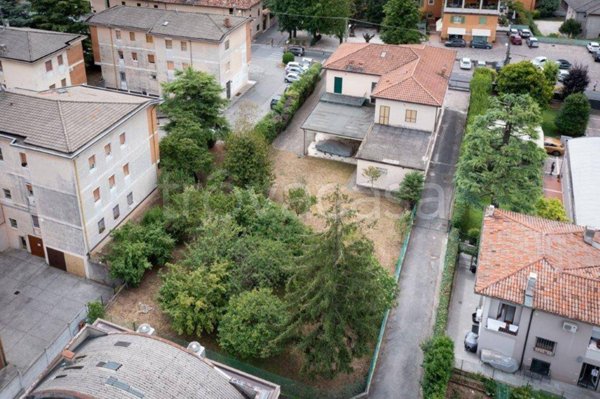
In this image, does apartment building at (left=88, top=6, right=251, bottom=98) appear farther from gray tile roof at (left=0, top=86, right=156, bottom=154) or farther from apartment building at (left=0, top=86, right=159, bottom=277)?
gray tile roof at (left=0, top=86, right=156, bottom=154)

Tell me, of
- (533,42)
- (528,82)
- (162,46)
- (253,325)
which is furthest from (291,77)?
(253,325)

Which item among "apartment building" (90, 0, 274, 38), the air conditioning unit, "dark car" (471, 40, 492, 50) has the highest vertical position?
"apartment building" (90, 0, 274, 38)

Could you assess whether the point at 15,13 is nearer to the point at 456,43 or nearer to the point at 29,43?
the point at 29,43

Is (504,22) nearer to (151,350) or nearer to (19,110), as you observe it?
(19,110)

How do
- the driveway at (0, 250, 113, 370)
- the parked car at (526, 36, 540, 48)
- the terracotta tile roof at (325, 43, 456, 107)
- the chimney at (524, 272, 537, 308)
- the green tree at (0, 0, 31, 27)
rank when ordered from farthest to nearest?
the parked car at (526, 36, 540, 48), the green tree at (0, 0, 31, 27), the terracotta tile roof at (325, 43, 456, 107), the driveway at (0, 250, 113, 370), the chimney at (524, 272, 537, 308)

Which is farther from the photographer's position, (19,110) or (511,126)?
(511,126)

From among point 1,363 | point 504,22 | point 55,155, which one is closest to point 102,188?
point 55,155

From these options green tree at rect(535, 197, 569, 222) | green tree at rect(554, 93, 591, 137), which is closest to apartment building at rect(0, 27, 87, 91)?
green tree at rect(535, 197, 569, 222)
